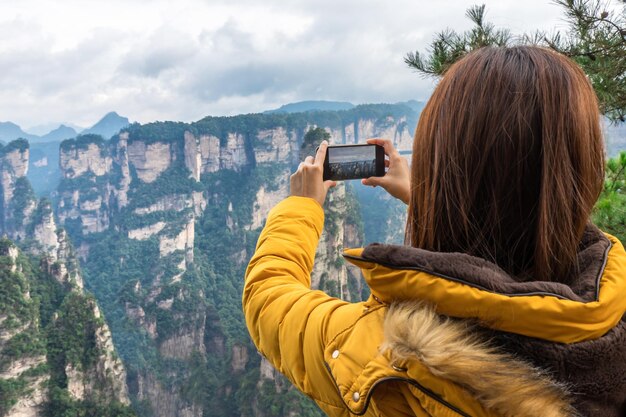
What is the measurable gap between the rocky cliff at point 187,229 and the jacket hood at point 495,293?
1966 cm

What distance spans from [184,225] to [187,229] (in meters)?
0.41

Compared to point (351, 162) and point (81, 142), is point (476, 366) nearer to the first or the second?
point (351, 162)

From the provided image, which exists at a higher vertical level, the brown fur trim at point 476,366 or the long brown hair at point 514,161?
the long brown hair at point 514,161

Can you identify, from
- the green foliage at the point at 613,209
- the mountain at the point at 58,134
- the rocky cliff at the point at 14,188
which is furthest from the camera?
the mountain at the point at 58,134

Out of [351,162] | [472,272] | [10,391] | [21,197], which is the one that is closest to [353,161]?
[351,162]

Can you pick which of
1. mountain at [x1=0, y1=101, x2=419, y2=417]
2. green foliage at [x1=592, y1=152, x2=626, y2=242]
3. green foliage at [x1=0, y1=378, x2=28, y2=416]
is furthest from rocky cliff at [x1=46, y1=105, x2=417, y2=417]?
green foliage at [x1=592, y1=152, x2=626, y2=242]

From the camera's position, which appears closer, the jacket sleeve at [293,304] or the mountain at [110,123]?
the jacket sleeve at [293,304]

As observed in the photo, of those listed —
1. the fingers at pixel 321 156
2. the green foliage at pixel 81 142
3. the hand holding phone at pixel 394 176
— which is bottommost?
the hand holding phone at pixel 394 176

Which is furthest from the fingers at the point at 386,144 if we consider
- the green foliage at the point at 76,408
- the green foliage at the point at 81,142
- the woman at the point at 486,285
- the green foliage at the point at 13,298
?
the green foliage at the point at 81,142

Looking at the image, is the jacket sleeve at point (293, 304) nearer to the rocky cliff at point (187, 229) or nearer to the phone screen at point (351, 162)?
the phone screen at point (351, 162)

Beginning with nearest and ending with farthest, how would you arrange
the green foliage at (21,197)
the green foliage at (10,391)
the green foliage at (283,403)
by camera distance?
→ 1. the green foliage at (10,391)
2. the green foliage at (283,403)
3. the green foliage at (21,197)

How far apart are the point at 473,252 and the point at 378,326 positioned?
0.17 metres

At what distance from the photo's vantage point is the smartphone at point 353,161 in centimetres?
107

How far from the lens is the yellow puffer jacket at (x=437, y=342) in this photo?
54 cm
